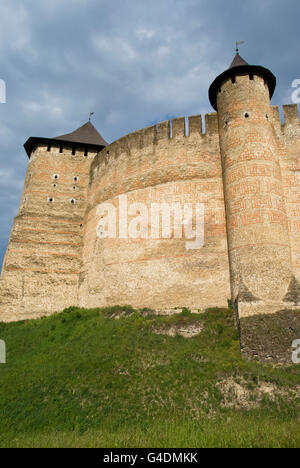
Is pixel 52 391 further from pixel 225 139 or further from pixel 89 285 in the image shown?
pixel 225 139

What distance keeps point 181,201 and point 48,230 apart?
709 centimetres

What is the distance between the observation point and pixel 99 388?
863cm

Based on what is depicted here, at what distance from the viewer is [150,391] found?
8.34 metres

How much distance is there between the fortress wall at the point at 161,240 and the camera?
12.2m

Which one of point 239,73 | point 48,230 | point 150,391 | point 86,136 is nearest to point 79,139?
point 86,136

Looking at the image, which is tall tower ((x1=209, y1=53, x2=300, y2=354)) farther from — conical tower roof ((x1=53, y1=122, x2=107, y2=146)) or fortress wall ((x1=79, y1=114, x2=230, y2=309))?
conical tower roof ((x1=53, y1=122, x2=107, y2=146))

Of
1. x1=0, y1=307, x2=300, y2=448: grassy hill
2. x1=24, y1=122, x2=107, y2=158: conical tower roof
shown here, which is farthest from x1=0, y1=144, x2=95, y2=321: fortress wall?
x1=0, y1=307, x2=300, y2=448: grassy hill

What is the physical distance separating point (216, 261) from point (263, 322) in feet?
9.72

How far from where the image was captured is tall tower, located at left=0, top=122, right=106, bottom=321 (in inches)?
615

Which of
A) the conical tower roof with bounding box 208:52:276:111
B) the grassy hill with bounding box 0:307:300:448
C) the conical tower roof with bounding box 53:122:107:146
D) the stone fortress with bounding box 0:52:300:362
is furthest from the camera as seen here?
the conical tower roof with bounding box 53:122:107:146

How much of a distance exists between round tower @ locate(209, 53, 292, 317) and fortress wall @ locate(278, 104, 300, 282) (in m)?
0.49
